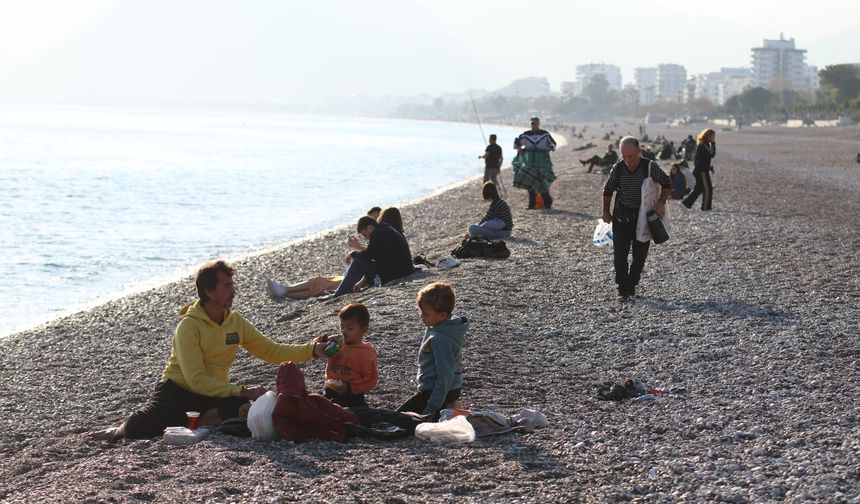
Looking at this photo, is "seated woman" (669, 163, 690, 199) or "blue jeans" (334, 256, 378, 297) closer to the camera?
"blue jeans" (334, 256, 378, 297)

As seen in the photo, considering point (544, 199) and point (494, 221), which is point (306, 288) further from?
point (544, 199)

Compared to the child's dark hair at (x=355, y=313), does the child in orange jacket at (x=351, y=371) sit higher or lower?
lower

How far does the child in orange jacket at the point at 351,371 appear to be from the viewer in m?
6.10

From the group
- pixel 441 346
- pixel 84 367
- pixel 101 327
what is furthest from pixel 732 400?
pixel 101 327

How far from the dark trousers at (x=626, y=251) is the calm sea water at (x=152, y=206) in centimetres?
719

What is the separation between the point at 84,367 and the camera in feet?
30.5

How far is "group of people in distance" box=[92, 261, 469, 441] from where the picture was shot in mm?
5840

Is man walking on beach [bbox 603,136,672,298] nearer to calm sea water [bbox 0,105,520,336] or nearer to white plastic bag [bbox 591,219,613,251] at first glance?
white plastic bag [bbox 591,219,613,251]

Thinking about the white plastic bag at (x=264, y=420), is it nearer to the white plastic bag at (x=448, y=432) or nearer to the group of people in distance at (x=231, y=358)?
the group of people in distance at (x=231, y=358)

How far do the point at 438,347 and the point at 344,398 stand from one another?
64cm

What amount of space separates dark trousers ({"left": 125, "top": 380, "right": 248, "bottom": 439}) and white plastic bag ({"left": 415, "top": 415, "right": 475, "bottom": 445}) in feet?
3.50

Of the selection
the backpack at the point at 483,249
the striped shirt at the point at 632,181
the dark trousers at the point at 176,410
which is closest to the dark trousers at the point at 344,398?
the dark trousers at the point at 176,410

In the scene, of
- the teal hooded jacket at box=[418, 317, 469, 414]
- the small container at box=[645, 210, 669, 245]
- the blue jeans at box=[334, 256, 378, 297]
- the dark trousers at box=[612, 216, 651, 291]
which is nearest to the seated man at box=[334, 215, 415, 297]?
the blue jeans at box=[334, 256, 378, 297]

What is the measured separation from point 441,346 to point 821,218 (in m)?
12.6
